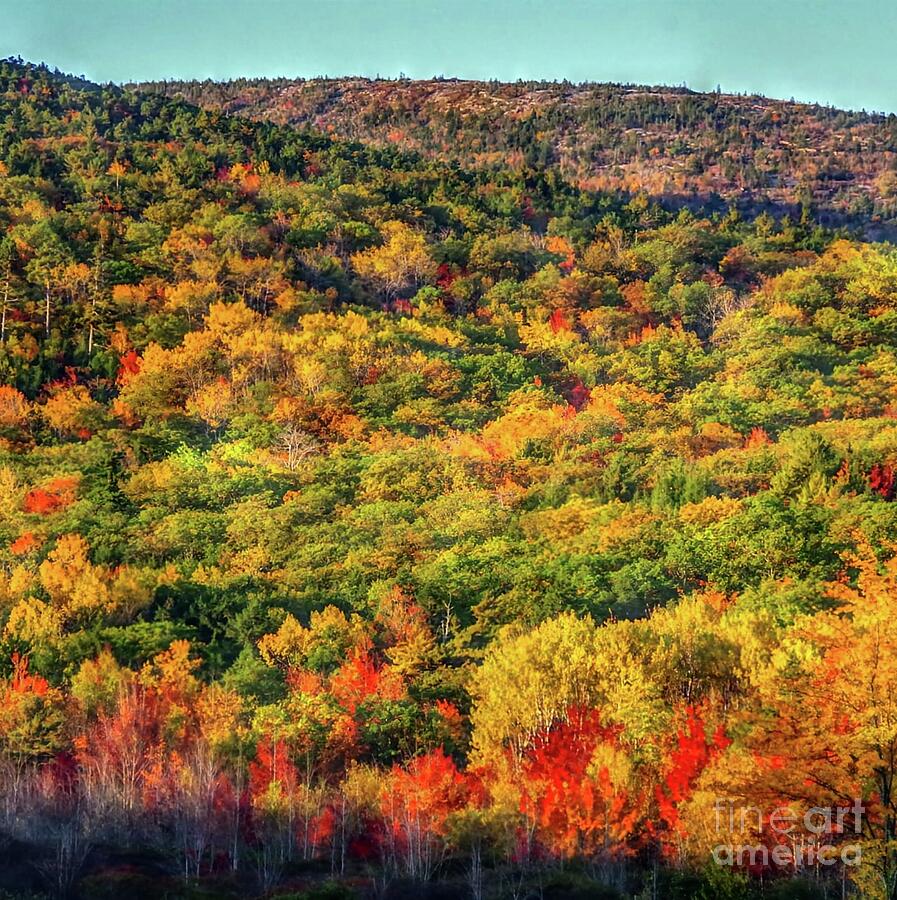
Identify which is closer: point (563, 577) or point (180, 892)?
point (180, 892)

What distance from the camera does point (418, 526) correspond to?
5919cm

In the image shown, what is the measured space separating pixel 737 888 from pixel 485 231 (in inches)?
3275

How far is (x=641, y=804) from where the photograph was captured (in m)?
32.1

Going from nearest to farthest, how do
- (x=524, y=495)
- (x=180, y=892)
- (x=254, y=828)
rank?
(x=180, y=892) → (x=254, y=828) → (x=524, y=495)

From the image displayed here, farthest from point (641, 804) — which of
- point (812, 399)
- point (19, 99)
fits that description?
point (19, 99)

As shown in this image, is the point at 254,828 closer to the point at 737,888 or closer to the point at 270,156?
the point at 737,888

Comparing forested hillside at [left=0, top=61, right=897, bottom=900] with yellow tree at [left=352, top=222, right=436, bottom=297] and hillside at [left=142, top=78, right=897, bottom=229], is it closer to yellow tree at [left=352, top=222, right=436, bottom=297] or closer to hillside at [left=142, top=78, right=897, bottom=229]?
yellow tree at [left=352, top=222, right=436, bottom=297]

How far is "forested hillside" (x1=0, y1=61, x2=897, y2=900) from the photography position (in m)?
31.2
